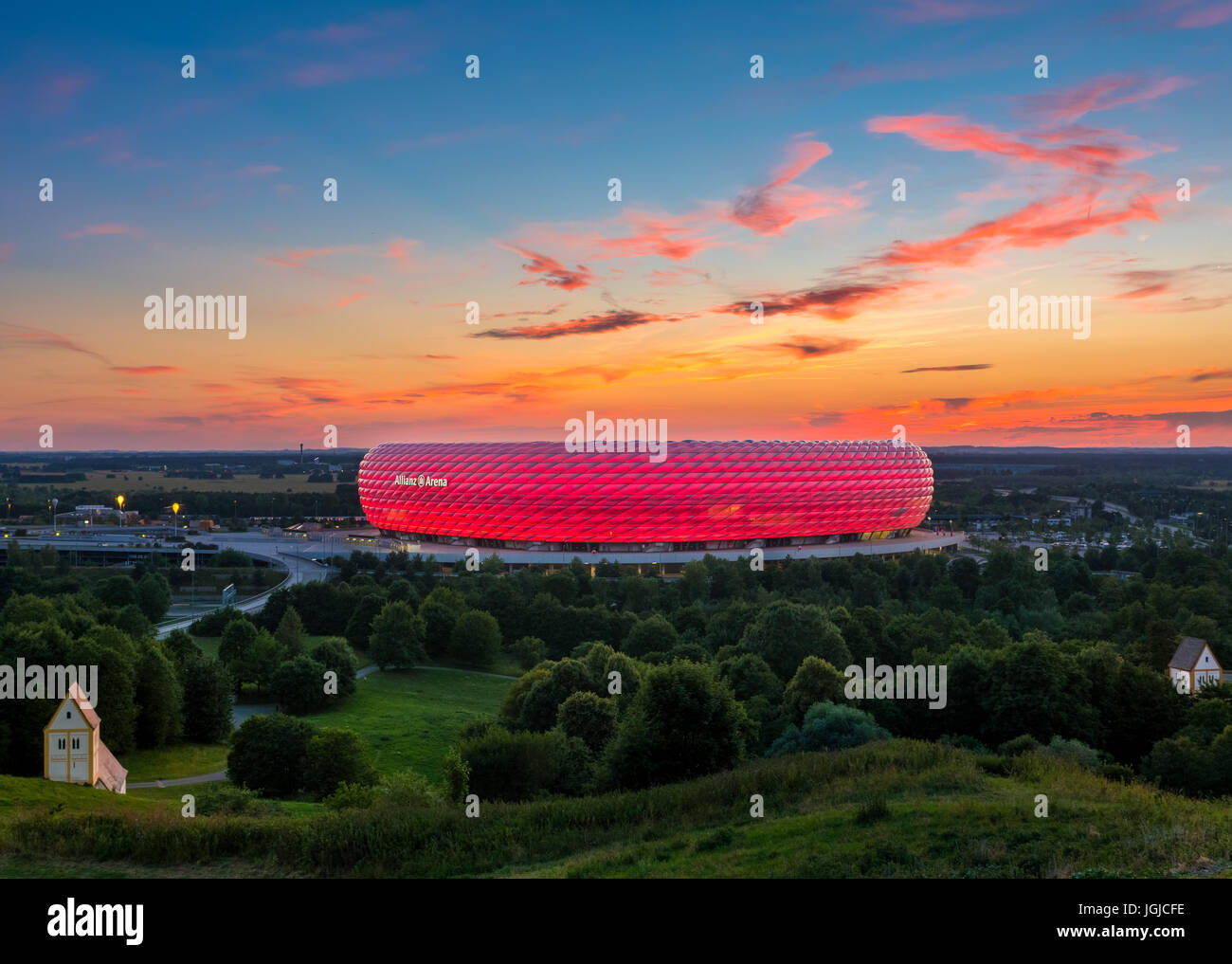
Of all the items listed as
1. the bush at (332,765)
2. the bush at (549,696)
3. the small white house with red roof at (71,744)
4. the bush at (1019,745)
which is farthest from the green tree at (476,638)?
the bush at (1019,745)

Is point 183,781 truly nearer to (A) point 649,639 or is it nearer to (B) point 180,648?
(B) point 180,648

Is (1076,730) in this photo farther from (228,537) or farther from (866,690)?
(228,537)

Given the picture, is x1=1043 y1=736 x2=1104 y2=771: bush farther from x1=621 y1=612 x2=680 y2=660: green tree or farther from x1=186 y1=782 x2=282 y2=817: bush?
x1=621 y1=612 x2=680 y2=660: green tree

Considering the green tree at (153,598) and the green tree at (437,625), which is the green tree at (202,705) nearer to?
the green tree at (437,625)

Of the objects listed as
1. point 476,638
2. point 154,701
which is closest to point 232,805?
point 154,701

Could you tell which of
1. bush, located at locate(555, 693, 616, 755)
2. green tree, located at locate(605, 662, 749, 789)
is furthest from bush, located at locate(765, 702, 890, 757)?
bush, located at locate(555, 693, 616, 755)
